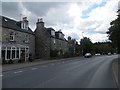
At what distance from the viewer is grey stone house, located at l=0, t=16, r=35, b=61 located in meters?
36.4

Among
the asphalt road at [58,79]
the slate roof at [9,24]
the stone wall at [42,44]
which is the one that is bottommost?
the asphalt road at [58,79]

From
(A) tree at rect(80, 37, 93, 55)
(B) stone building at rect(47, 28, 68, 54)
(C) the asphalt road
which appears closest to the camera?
(C) the asphalt road

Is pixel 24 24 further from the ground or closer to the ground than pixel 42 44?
further from the ground

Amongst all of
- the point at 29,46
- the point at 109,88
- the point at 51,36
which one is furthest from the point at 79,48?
the point at 109,88

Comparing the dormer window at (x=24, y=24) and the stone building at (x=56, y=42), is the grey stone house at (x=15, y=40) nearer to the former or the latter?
the dormer window at (x=24, y=24)

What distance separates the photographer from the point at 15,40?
4031cm

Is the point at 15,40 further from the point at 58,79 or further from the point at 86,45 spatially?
the point at 86,45

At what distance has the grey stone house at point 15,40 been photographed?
36.4 meters

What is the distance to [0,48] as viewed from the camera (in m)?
34.7

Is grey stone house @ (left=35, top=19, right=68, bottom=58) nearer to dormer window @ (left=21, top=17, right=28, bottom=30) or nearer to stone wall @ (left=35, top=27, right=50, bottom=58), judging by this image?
stone wall @ (left=35, top=27, right=50, bottom=58)

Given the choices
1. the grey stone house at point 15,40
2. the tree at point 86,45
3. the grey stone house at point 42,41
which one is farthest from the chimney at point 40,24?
the tree at point 86,45

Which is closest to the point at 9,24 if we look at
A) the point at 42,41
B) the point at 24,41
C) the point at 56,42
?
the point at 24,41

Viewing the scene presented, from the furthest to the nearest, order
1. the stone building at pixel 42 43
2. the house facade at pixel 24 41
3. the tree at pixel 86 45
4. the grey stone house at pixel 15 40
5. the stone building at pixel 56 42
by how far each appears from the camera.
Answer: the tree at pixel 86 45 → the stone building at pixel 56 42 → the stone building at pixel 42 43 → the house facade at pixel 24 41 → the grey stone house at pixel 15 40

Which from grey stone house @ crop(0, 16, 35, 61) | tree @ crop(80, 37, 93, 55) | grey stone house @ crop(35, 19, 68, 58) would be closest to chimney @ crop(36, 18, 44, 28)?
grey stone house @ crop(35, 19, 68, 58)
